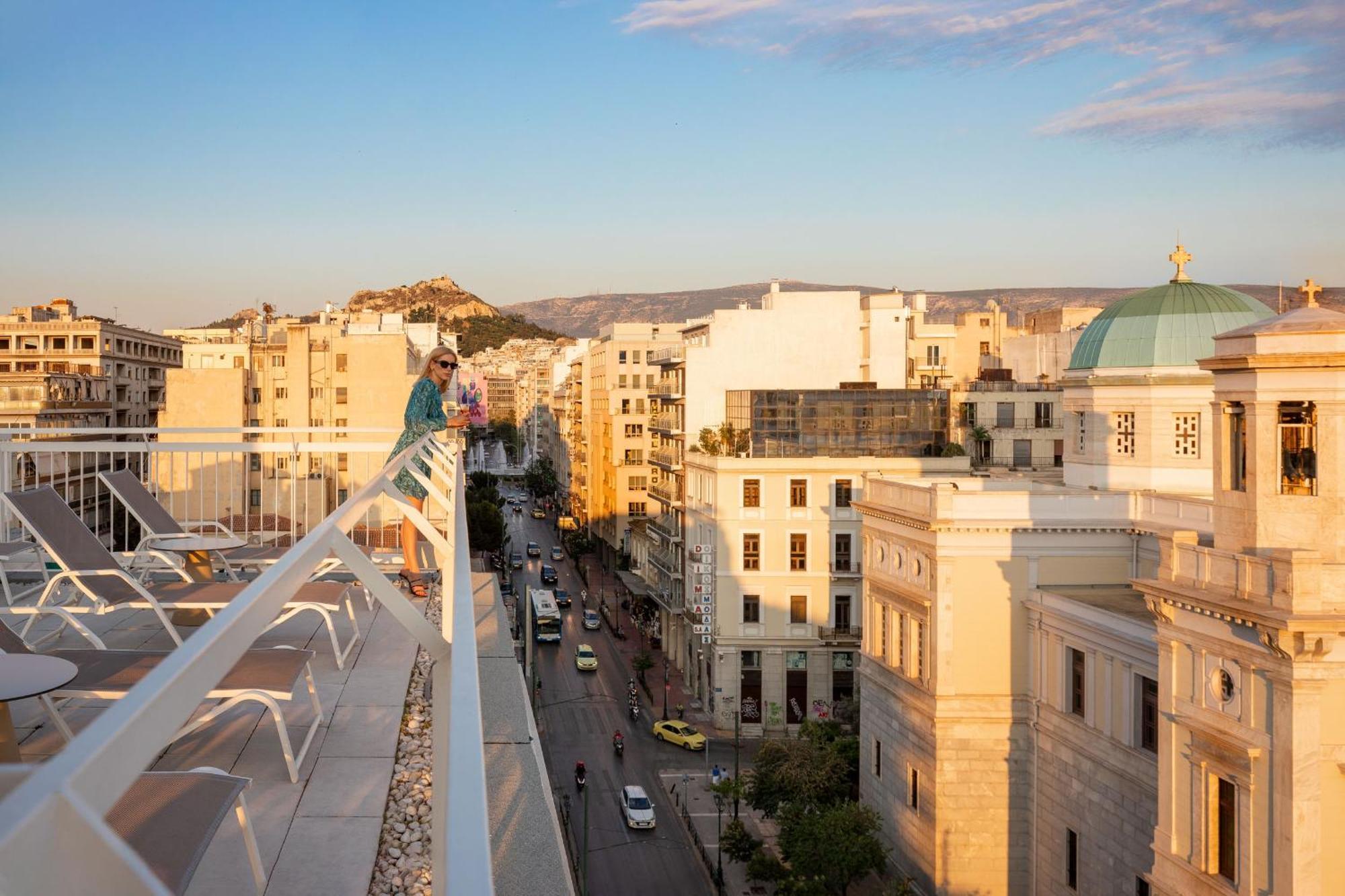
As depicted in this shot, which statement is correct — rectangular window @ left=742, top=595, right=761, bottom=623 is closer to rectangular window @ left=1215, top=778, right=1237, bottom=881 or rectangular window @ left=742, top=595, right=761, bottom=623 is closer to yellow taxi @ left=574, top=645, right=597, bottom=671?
yellow taxi @ left=574, top=645, right=597, bottom=671

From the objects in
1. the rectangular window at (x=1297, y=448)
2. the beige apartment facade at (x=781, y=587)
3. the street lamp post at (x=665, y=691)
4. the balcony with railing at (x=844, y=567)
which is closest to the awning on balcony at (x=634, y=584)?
the street lamp post at (x=665, y=691)

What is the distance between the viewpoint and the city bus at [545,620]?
51.3 m

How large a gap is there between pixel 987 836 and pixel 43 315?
236 feet

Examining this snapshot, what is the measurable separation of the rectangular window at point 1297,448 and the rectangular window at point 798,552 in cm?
2389

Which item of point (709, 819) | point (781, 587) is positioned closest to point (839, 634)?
point (781, 587)

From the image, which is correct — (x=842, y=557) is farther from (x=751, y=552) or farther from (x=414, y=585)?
(x=414, y=585)

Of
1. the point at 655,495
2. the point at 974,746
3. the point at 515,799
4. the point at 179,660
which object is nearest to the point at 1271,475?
the point at 974,746

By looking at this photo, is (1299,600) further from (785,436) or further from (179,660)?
(785,436)

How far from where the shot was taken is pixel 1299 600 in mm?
14180

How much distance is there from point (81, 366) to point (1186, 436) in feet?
209

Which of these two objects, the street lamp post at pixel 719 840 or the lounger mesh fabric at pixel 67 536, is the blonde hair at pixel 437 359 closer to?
the lounger mesh fabric at pixel 67 536

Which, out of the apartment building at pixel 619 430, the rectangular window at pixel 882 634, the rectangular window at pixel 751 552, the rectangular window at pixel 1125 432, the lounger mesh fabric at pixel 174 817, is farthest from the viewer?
the apartment building at pixel 619 430

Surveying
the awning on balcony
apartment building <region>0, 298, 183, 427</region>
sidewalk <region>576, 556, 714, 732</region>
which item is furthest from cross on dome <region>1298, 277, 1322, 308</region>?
apartment building <region>0, 298, 183, 427</region>

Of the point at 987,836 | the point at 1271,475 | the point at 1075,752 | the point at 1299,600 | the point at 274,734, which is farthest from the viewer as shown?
the point at 987,836
